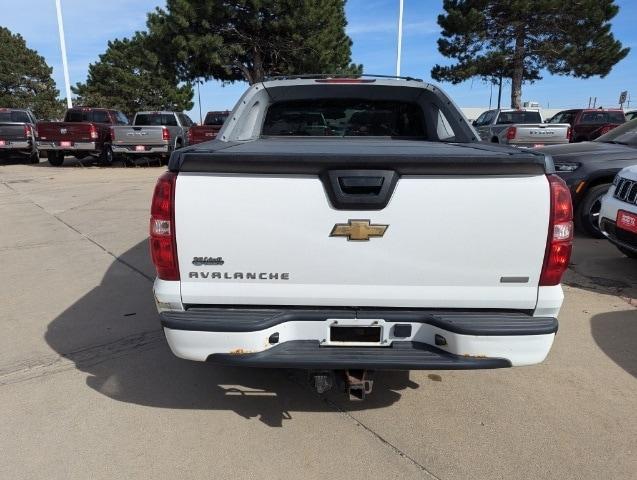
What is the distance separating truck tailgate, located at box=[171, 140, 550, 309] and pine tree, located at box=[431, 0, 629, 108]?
28984 mm

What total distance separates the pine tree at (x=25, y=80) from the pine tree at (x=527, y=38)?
39.9 meters

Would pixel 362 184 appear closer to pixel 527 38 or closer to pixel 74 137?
pixel 74 137

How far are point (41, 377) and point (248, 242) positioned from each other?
201 cm

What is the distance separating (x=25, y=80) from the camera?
162ft

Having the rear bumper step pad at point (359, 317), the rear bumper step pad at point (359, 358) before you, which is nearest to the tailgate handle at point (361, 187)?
the rear bumper step pad at point (359, 317)

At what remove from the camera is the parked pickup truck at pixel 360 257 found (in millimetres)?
2248

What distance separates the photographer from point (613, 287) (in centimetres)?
503

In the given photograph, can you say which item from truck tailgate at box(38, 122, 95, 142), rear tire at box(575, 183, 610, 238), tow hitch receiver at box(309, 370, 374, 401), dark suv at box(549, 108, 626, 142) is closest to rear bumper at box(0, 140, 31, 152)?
truck tailgate at box(38, 122, 95, 142)

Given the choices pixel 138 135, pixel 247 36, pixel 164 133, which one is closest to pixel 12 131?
→ pixel 138 135

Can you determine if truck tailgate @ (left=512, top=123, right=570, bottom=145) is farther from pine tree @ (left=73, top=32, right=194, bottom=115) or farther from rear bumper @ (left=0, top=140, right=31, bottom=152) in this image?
pine tree @ (left=73, top=32, right=194, bottom=115)

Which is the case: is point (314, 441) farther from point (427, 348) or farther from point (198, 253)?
point (198, 253)

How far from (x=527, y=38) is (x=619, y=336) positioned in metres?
30.2

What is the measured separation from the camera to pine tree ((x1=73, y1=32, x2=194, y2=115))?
42844 mm

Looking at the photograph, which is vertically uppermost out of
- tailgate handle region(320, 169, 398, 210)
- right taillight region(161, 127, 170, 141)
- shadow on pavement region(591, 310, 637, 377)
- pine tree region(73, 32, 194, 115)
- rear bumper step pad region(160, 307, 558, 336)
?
pine tree region(73, 32, 194, 115)
